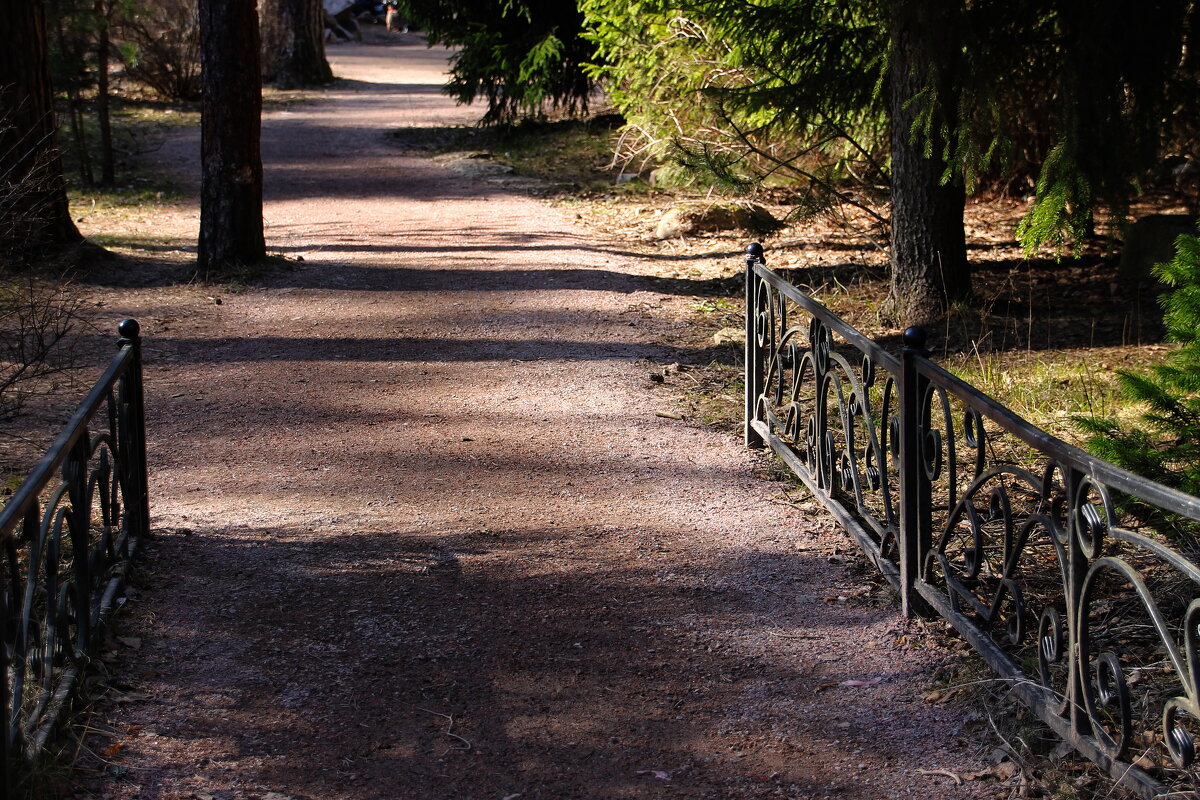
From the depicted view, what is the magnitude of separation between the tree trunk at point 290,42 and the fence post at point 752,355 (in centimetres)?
2380

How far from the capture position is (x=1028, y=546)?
203 inches

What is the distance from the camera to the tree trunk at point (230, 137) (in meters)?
10.3

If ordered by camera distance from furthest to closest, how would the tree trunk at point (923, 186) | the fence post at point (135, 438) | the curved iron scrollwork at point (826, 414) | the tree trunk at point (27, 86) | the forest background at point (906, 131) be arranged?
the tree trunk at point (27, 86)
the tree trunk at point (923, 186)
the forest background at point (906, 131)
the fence post at point (135, 438)
the curved iron scrollwork at point (826, 414)

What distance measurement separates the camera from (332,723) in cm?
359

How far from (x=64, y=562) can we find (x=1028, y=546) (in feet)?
13.9

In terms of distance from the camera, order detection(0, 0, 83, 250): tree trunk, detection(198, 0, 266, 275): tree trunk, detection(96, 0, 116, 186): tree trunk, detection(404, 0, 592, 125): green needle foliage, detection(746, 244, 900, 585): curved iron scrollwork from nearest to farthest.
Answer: detection(746, 244, 900, 585): curved iron scrollwork, detection(0, 0, 83, 250): tree trunk, detection(198, 0, 266, 275): tree trunk, detection(96, 0, 116, 186): tree trunk, detection(404, 0, 592, 125): green needle foliage

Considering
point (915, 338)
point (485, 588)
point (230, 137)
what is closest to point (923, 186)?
point (915, 338)

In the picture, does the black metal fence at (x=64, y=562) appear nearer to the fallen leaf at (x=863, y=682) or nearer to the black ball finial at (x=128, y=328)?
the black ball finial at (x=128, y=328)

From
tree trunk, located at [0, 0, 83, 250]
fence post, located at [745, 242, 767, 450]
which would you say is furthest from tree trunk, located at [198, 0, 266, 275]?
fence post, located at [745, 242, 767, 450]

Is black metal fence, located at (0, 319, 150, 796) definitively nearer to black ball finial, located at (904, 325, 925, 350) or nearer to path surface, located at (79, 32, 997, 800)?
path surface, located at (79, 32, 997, 800)

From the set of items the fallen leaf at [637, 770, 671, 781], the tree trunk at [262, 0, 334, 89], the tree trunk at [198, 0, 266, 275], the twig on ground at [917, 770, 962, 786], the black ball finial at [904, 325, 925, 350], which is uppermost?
the tree trunk at [262, 0, 334, 89]

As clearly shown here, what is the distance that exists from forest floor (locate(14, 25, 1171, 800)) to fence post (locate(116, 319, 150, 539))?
0.55 feet

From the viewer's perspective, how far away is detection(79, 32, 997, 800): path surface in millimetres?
3414

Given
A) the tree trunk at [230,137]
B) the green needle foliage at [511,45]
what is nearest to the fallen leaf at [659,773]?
the tree trunk at [230,137]
